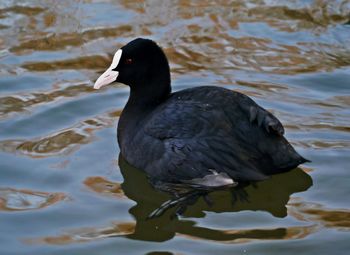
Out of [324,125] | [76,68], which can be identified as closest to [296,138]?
[324,125]

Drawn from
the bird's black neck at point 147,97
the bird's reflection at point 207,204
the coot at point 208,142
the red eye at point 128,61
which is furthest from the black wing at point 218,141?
the red eye at point 128,61

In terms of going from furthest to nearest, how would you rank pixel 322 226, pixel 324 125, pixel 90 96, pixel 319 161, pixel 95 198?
pixel 90 96 → pixel 324 125 → pixel 319 161 → pixel 95 198 → pixel 322 226

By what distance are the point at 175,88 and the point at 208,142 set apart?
5.84 ft

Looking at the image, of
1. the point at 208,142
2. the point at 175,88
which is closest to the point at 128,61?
the point at 208,142

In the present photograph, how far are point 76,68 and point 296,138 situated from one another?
2228 mm

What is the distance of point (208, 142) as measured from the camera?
5336 mm

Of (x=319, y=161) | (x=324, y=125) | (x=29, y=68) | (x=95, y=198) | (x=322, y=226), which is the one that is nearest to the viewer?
(x=322, y=226)

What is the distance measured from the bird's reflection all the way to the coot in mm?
109

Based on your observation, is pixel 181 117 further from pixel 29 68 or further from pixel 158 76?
pixel 29 68

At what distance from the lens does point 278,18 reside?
8430 mm

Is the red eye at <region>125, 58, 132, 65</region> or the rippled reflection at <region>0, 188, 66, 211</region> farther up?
the red eye at <region>125, 58, 132, 65</region>

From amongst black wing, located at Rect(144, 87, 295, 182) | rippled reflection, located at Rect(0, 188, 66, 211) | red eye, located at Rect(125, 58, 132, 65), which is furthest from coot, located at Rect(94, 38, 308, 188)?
rippled reflection, located at Rect(0, 188, 66, 211)

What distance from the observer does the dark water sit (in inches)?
194

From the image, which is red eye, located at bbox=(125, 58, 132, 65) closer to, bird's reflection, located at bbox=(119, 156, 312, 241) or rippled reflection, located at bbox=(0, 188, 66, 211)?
bird's reflection, located at bbox=(119, 156, 312, 241)
